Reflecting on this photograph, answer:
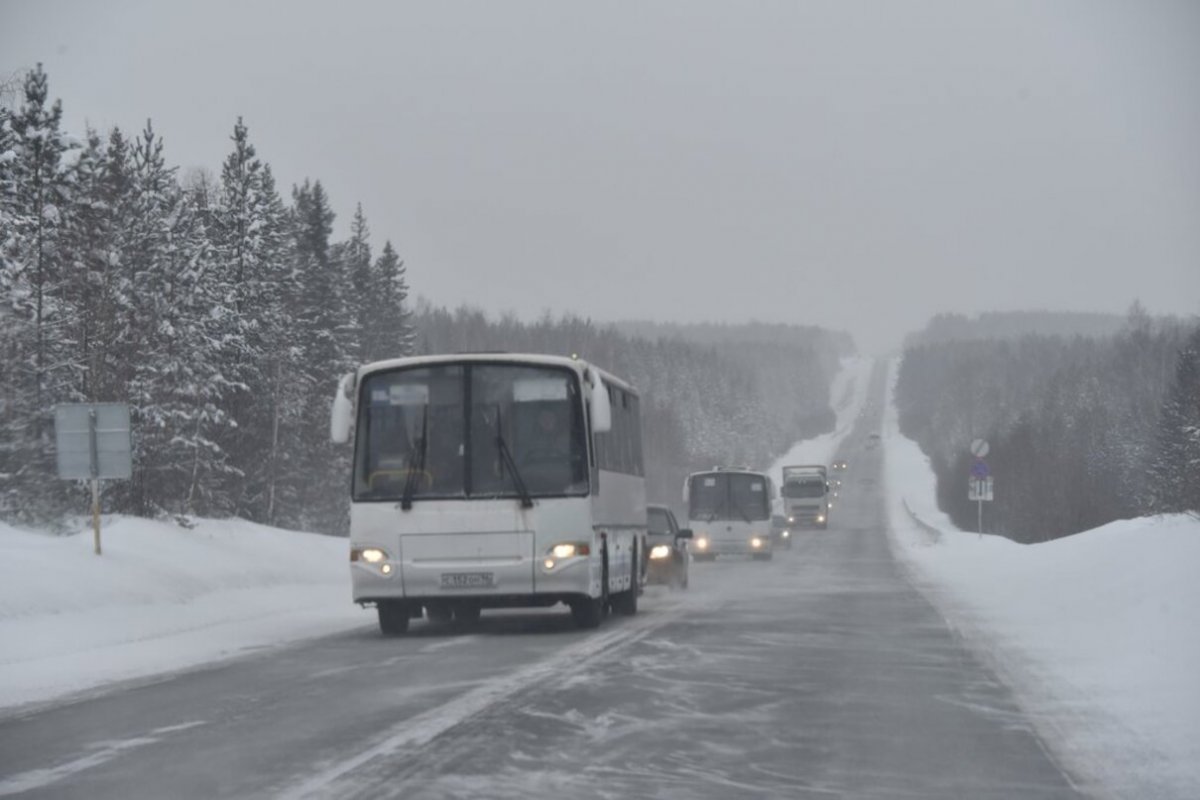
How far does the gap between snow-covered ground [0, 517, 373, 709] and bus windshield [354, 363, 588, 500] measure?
2.60m

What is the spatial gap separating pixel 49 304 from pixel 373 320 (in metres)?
47.6

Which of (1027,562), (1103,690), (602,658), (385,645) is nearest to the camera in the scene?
(1103,690)

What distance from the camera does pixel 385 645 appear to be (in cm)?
1861

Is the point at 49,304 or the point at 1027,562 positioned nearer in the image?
the point at 1027,562

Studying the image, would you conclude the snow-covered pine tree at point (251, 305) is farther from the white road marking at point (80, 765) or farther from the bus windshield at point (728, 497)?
the white road marking at point (80, 765)

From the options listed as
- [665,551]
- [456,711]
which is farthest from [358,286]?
[456,711]

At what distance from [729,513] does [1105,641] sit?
115 ft

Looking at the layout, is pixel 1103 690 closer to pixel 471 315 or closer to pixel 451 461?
pixel 451 461

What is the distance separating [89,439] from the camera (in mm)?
23266

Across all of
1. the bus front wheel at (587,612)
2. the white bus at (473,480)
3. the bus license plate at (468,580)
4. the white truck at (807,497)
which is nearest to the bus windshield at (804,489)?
the white truck at (807,497)

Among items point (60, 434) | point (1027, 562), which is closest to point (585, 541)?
point (60, 434)

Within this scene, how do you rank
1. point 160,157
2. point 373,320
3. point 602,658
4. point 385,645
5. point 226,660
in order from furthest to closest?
point 373,320 → point 160,157 → point 385,645 → point 226,660 → point 602,658

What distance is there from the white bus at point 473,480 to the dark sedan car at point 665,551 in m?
11.5

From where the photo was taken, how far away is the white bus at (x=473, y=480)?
63.6 ft
